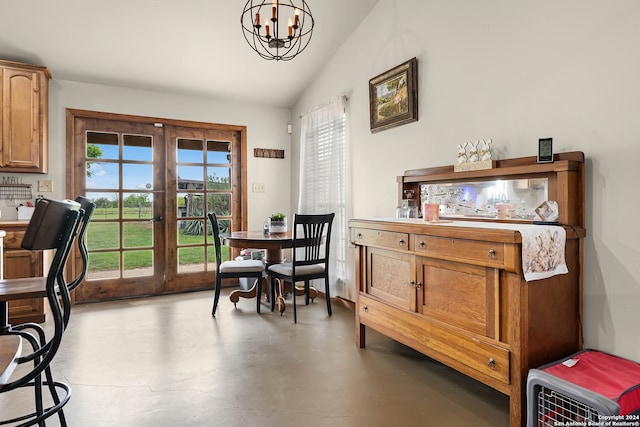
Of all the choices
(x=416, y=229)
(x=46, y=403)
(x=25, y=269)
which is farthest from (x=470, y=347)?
(x=25, y=269)

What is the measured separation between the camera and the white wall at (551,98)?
5.99ft

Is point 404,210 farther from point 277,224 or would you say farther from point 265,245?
point 277,224

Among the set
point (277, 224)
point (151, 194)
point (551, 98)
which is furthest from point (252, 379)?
point (151, 194)

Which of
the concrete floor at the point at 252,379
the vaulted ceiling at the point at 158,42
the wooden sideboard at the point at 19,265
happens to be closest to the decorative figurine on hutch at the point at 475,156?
the concrete floor at the point at 252,379

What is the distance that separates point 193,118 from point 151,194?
3.54ft

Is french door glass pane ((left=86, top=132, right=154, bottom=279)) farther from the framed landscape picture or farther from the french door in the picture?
the framed landscape picture

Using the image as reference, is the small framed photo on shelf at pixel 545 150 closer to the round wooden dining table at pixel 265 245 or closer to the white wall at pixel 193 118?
the round wooden dining table at pixel 265 245

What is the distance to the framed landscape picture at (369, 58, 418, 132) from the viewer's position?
303 centimetres

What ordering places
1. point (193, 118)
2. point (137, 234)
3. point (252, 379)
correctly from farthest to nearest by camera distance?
point (193, 118) → point (137, 234) → point (252, 379)

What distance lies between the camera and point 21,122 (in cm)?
360

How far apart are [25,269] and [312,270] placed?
266 cm

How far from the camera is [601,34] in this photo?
6.20 feet

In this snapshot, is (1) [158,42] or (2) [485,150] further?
(1) [158,42]

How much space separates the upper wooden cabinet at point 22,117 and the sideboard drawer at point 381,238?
10.8ft
